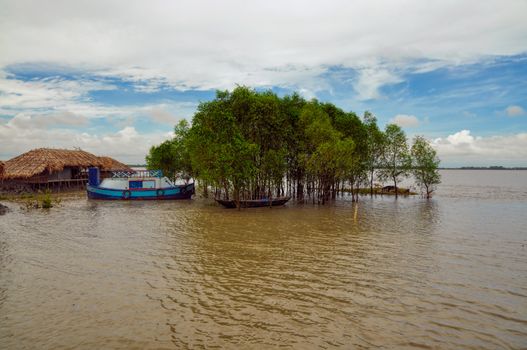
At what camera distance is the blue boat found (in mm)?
40469

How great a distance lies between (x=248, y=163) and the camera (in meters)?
30.2

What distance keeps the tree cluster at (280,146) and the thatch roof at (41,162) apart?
15950 millimetres

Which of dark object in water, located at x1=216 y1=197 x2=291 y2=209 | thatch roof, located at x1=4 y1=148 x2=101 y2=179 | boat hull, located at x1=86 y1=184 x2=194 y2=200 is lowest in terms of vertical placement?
dark object in water, located at x1=216 y1=197 x2=291 y2=209

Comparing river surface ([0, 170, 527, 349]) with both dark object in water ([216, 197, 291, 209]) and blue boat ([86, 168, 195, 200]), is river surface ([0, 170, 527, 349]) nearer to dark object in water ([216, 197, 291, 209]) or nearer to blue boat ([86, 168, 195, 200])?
dark object in water ([216, 197, 291, 209])

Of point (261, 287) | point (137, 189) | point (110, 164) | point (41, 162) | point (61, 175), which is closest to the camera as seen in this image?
point (261, 287)

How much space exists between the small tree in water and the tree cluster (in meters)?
0.12

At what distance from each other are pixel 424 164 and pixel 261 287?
42765 millimetres

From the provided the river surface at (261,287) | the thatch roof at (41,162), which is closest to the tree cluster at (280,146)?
the river surface at (261,287)

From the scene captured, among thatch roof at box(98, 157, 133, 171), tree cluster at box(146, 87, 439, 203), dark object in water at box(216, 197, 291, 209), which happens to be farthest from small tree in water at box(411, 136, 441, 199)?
thatch roof at box(98, 157, 133, 171)

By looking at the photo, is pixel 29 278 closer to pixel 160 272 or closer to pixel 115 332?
pixel 160 272

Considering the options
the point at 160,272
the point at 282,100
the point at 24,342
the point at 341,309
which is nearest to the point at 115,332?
the point at 24,342

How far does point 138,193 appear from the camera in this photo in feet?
133

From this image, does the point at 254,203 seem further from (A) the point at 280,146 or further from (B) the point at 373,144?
(B) the point at 373,144

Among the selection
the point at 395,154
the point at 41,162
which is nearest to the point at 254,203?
the point at 395,154
